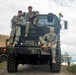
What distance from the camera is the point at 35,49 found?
10.4 metres

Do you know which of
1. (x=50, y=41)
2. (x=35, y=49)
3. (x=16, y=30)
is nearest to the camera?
(x=35, y=49)

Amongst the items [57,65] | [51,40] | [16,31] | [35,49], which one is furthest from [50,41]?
[16,31]

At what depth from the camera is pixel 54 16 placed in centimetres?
1235

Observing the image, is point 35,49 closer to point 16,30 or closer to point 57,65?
point 57,65

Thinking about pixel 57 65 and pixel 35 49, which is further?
pixel 57 65

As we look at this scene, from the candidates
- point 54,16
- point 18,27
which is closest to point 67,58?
point 54,16

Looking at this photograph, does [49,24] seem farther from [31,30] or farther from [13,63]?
[13,63]

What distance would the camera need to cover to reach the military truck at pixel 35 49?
1041 cm

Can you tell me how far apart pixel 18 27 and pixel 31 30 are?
0.61 metres

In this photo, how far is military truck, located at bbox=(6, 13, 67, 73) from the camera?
10.4 metres

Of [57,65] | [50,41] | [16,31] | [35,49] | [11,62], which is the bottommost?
[57,65]

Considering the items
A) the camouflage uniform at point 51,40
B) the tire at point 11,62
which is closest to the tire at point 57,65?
the camouflage uniform at point 51,40

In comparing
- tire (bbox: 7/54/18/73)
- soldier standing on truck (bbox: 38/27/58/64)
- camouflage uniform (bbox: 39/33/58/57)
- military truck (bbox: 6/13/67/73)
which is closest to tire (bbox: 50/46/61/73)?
military truck (bbox: 6/13/67/73)

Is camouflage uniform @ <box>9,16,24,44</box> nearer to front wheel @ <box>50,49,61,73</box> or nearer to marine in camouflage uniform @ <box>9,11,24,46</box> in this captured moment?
marine in camouflage uniform @ <box>9,11,24,46</box>
